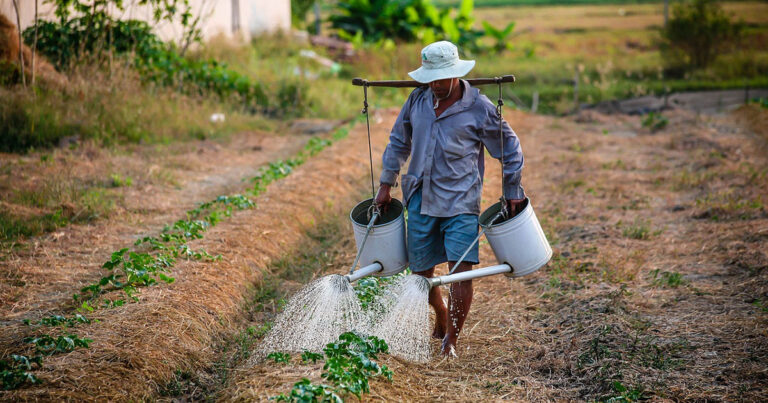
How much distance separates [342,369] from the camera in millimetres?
3379

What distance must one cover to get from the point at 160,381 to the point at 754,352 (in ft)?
10.6

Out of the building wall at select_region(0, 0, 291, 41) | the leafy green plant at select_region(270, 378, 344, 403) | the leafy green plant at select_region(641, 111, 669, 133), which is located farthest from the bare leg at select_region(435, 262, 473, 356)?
the leafy green plant at select_region(641, 111, 669, 133)

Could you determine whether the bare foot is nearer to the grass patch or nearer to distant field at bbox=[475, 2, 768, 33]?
the grass patch

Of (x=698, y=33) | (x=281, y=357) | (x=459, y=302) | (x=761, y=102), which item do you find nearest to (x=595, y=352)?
(x=459, y=302)

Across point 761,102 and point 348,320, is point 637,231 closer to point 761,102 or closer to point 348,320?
point 348,320

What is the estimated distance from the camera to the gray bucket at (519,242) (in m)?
3.82

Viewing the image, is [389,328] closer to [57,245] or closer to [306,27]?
[57,245]

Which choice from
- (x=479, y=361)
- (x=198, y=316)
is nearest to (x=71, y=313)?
(x=198, y=316)

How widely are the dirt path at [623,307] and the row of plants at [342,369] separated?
0.07 m

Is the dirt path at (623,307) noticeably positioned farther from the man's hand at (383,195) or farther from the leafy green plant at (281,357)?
the man's hand at (383,195)

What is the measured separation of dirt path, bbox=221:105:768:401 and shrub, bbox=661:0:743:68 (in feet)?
39.9

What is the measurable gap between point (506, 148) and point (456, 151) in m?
0.28

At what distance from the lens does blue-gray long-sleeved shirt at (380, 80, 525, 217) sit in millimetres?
3834

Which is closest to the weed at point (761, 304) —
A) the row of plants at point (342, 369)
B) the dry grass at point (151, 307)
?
the row of plants at point (342, 369)
